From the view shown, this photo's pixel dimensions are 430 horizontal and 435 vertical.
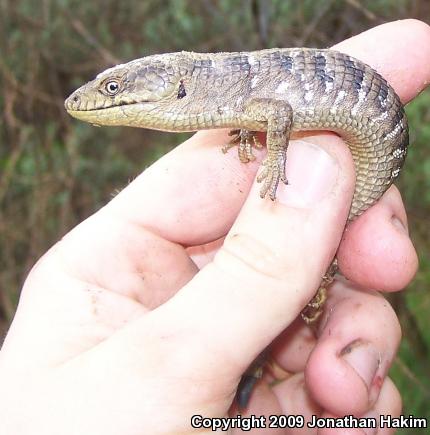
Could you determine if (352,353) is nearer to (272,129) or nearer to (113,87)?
(272,129)

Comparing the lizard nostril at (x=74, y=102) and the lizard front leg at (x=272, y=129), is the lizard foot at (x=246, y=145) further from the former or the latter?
the lizard nostril at (x=74, y=102)

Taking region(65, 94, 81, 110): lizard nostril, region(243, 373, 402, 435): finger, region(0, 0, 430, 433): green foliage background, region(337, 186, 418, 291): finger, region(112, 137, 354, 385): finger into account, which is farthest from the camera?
region(0, 0, 430, 433): green foliage background

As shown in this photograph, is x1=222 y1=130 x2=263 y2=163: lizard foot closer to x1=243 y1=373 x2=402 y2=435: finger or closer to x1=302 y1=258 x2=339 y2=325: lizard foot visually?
x1=302 y1=258 x2=339 y2=325: lizard foot

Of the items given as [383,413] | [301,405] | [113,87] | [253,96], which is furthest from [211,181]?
[383,413]

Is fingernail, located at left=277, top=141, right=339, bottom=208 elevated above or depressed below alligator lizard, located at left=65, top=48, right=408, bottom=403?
below

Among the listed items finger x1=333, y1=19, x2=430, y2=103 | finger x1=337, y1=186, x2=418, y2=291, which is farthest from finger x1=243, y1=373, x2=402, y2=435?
finger x1=333, y1=19, x2=430, y2=103

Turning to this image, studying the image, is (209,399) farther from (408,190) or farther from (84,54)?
(84,54)

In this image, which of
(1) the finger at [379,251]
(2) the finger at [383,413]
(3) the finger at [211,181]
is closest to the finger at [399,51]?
(3) the finger at [211,181]
